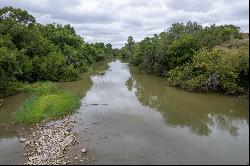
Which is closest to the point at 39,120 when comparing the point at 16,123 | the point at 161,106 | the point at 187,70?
the point at 16,123

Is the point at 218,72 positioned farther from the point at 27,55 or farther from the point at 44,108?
the point at 27,55

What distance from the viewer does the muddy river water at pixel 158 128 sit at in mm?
16172

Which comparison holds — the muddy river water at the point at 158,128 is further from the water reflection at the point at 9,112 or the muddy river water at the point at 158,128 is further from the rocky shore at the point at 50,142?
the rocky shore at the point at 50,142

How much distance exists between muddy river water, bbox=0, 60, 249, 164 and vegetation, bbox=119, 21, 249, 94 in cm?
115

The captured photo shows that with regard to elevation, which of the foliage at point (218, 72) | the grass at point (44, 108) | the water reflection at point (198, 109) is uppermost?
the foliage at point (218, 72)

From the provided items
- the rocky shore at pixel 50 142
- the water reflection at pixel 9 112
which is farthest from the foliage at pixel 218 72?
the water reflection at pixel 9 112

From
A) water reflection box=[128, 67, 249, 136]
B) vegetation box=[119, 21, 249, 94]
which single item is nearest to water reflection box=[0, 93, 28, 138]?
water reflection box=[128, 67, 249, 136]

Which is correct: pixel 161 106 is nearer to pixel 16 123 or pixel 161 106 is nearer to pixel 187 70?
pixel 187 70

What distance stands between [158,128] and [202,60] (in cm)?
1401

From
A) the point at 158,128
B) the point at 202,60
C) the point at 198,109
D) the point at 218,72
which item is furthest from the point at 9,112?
the point at 202,60

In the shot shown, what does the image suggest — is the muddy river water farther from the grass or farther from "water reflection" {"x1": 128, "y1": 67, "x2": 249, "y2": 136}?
the grass

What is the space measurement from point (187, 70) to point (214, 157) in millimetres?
19330

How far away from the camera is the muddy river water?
1617 cm

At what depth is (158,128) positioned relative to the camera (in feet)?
69.1
